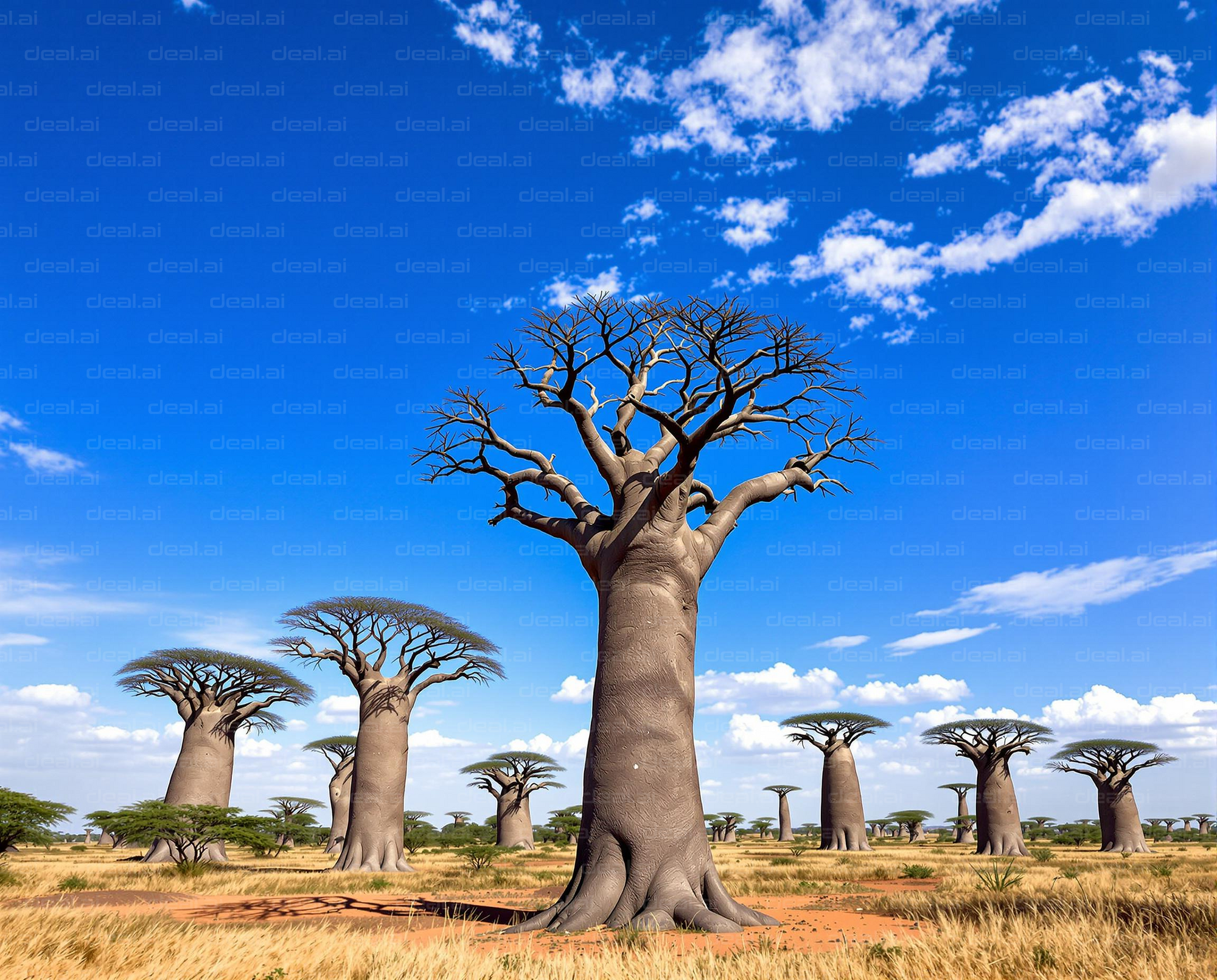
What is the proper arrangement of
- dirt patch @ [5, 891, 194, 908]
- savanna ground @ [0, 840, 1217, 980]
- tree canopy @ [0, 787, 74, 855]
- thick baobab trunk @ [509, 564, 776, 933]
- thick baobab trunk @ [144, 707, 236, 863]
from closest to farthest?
1. savanna ground @ [0, 840, 1217, 980]
2. thick baobab trunk @ [509, 564, 776, 933]
3. dirt patch @ [5, 891, 194, 908]
4. tree canopy @ [0, 787, 74, 855]
5. thick baobab trunk @ [144, 707, 236, 863]

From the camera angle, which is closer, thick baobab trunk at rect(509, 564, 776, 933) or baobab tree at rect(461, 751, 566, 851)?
thick baobab trunk at rect(509, 564, 776, 933)

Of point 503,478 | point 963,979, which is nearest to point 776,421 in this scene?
point 503,478

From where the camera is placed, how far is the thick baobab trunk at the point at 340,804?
32.5 meters

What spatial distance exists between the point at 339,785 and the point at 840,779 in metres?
23.0

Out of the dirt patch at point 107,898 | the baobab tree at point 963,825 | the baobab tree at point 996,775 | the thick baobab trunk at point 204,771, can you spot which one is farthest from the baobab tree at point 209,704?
the baobab tree at point 963,825

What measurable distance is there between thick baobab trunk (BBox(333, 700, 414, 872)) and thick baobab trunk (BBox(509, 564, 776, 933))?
13.9 meters

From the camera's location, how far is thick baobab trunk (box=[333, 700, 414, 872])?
70.6ft

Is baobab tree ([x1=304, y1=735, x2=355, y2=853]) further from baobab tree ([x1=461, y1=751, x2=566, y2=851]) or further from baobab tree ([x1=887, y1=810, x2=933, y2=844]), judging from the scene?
baobab tree ([x1=887, y1=810, x2=933, y2=844])

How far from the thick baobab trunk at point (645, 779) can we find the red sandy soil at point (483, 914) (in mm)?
443

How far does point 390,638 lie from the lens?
23.2 meters

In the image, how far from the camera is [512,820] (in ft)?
141

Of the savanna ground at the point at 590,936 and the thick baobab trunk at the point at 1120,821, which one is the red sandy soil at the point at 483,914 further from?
the thick baobab trunk at the point at 1120,821

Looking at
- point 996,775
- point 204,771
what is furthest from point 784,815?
point 204,771

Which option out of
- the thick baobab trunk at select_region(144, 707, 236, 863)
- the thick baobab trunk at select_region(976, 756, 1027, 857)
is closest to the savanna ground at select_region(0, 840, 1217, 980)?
the thick baobab trunk at select_region(144, 707, 236, 863)
